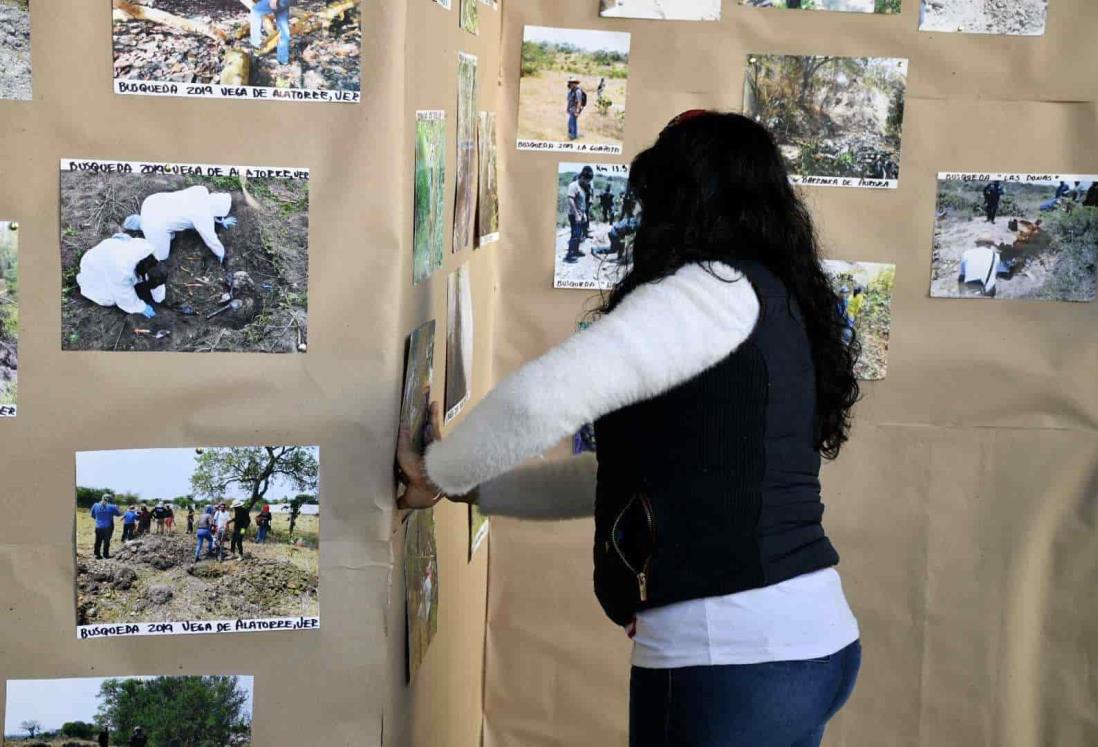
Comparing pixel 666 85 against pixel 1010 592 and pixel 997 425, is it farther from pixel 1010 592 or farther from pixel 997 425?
pixel 1010 592

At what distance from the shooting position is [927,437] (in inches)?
89.3

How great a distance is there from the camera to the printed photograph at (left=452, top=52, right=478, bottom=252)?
174 cm

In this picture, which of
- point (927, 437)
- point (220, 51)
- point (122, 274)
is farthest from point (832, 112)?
point (122, 274)

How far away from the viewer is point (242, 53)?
46.4 inches

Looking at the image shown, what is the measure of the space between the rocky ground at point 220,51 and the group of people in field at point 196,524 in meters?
0.42

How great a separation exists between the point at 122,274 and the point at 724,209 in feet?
2.05

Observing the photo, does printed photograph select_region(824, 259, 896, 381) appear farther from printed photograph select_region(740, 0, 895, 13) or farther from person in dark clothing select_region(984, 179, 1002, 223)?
printed photograph select_region(740, 0, 895, 13)

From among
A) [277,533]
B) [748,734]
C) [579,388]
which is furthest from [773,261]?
[277,533]

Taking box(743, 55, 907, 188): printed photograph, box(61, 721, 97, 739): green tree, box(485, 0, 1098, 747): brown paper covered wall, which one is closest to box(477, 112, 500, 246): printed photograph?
box(485, 0, 1098, 747): brown paper covered wall

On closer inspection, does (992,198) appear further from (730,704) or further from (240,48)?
(240,48)

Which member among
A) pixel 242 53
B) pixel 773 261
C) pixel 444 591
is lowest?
pixel 444 591

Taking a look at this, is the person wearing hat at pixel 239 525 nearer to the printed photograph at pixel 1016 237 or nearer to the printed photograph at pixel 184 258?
the printed photograph at pixel 184 258

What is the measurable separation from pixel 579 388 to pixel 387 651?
1.30 feet

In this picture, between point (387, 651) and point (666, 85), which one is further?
point (666, 85)
